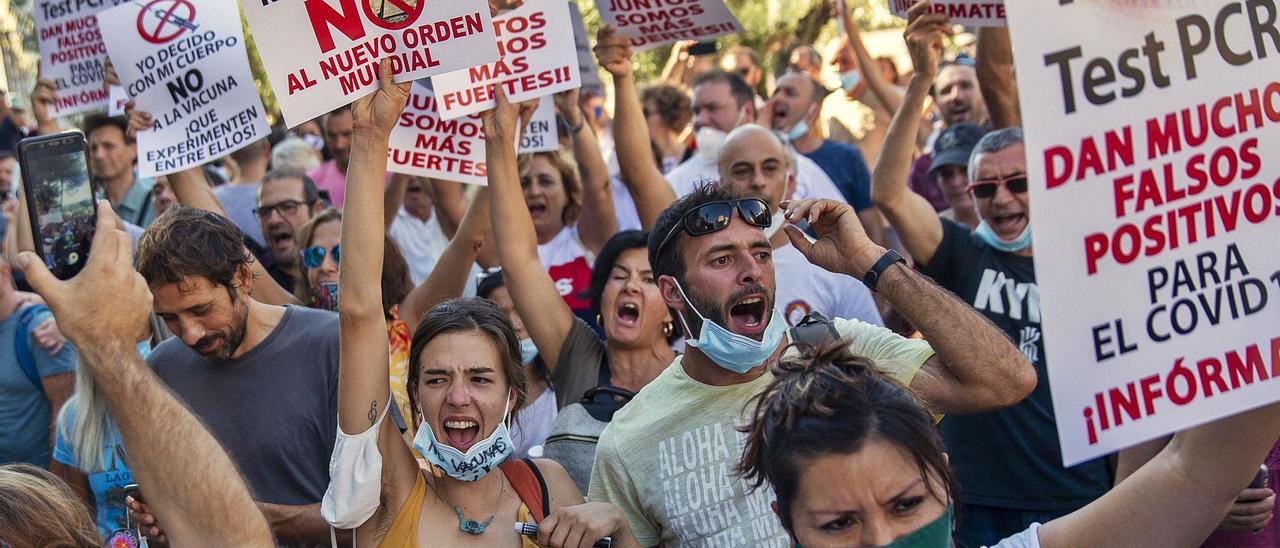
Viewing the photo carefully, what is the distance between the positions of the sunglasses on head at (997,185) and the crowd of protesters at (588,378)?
10 millimetres

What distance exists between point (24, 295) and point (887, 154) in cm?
370

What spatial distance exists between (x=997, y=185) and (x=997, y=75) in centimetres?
136

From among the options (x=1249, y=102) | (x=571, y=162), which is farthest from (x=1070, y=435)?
(x=571, y=162)

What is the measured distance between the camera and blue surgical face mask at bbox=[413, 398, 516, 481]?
3.70 metres

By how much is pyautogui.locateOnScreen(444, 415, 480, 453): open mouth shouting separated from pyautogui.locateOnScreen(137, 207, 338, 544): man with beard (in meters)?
0.64

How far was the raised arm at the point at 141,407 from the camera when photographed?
2.73 metres

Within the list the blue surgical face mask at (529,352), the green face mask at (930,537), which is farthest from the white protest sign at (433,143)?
the green face mask at (930,537)

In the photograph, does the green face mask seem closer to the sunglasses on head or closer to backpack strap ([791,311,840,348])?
backpack strap ([791,311,840,348])

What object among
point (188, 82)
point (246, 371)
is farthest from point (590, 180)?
point (246, 371)

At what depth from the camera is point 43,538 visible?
10.4ft

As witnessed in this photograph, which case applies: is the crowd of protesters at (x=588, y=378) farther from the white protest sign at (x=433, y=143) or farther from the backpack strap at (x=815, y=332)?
the white protest sign at (x=433, y=143)

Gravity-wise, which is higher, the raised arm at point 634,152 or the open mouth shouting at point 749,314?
the raised arm at point 634,152

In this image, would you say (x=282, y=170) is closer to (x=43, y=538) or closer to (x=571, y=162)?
(x=571, y=162)

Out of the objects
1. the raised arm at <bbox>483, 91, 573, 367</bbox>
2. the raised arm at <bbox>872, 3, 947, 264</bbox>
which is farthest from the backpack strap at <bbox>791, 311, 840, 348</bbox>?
the raised arm at <bbox>872, 3, 947, 264</bbox>
